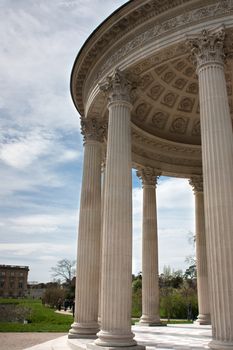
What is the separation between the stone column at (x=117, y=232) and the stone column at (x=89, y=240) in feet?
33.3

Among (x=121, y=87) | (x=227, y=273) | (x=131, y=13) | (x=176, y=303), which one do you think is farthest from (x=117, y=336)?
(x=176, y=303)

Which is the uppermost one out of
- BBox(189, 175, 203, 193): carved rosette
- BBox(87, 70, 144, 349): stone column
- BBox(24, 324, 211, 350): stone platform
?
BBox(189, 175, 203, 193): carved rosette

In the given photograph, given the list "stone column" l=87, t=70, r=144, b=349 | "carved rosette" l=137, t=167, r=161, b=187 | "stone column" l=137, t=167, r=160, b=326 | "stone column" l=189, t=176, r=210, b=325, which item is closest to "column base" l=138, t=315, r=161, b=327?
"stone column" l=137, t=167, r=160, b=326

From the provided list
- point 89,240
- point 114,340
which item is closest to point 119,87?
point 89,240

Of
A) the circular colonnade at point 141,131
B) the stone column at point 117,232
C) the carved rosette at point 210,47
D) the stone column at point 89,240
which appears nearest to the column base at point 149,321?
the circular colonnade at point 141,131

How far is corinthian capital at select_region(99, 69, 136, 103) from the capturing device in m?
41.0

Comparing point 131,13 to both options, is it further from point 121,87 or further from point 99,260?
point 99,260

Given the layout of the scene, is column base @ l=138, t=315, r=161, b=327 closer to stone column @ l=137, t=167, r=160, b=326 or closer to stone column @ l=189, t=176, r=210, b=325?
stone column @ l=137, t=167, r=160, b=326

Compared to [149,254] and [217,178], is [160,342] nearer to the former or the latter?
[217,178]

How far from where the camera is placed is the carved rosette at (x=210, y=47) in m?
34.2

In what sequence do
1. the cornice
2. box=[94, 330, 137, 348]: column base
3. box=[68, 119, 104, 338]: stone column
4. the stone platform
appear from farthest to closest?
box=[68, 119, 104, 338]: stone column → the stone platform → the cornice → box=[94, 330, 137, 348]: column base

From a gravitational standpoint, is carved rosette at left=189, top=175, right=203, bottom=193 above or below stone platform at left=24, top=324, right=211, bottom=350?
above

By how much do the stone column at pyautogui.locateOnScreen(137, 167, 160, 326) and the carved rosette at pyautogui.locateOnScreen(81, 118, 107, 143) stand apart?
18.5 meters

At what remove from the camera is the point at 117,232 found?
35625 mm
